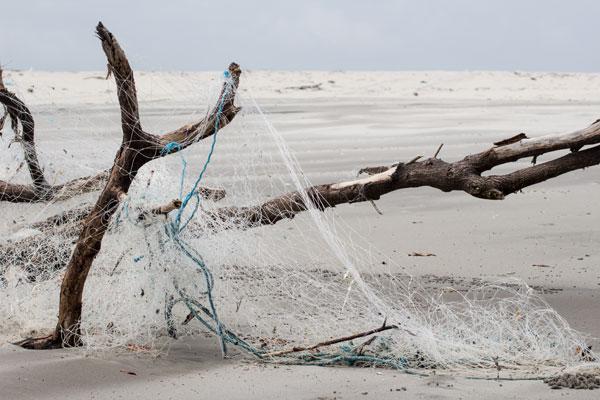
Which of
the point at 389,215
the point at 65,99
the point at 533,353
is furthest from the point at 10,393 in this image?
the point at 65,99

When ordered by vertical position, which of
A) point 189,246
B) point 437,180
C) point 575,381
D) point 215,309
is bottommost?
point 575,381

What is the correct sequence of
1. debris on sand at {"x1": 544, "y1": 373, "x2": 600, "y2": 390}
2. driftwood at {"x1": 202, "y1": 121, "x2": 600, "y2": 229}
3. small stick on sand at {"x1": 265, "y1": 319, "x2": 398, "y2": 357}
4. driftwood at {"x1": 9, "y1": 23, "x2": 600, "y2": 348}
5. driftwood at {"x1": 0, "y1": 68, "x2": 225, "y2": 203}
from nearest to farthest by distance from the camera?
debris on sand at {"x1": 544, "y1": 373, "x2": 600, "y2": 390} → small stick on sand at {"x1": 265, "y1": 319, "x2": 398, "y2": 357} → driftwood at {"x1": 9, "y1": 23, "x2": 600, "y2": 348} → driftwood at {"x1": 202, "y1": 121, "x2": 600, "y2": 229} → driftwood at {"x1": 0, "y1": 68, "x2": 225, "y2": 203}

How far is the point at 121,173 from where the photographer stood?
14.2 feet

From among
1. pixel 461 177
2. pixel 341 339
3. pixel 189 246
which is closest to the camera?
pixel 341 339

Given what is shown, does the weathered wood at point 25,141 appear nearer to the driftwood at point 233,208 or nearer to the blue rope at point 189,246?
the driftwood at point 233,208

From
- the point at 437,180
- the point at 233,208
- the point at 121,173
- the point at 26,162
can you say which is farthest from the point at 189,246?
the point at 26,162

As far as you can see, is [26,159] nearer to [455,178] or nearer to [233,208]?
[233,208]

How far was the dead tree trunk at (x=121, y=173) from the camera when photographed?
4.21m

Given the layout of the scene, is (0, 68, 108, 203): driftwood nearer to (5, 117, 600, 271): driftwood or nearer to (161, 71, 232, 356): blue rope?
(5, 117, 600, 271): driftwood

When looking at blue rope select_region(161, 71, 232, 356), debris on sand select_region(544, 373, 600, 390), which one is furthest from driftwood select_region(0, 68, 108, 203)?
debris on sand select_region(544, 373, 600, 390)

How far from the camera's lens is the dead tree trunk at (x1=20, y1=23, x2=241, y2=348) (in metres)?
4.21

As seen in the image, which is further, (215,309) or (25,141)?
(25,141)

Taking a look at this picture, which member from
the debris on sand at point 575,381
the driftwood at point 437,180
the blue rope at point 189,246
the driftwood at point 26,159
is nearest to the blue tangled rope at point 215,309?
the blue rope at point 189,246

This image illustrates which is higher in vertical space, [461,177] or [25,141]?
[25,141]
